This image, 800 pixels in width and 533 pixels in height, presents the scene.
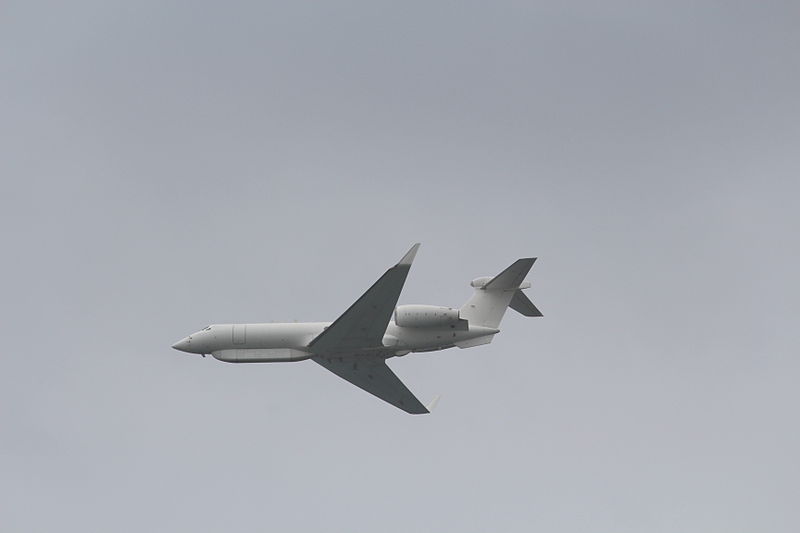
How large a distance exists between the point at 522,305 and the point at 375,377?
828cm

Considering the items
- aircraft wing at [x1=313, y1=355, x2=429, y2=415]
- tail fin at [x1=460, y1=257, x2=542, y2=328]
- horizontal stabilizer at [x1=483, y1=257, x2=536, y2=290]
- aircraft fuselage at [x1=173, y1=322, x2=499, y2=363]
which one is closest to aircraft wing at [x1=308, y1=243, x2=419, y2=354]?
aircraft fuselage at [x1=173, y1=322, x2=499, y2=363]

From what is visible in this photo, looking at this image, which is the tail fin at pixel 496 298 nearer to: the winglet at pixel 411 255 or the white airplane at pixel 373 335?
the white airplane at pixel 373 335

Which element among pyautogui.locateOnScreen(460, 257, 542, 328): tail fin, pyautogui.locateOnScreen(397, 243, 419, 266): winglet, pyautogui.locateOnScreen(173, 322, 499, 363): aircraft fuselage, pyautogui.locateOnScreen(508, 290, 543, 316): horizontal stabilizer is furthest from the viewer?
pyautogui.locateOnScreen(508, 290, 543, 316): horizontal stabilizer

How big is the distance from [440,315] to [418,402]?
6936 millimetres

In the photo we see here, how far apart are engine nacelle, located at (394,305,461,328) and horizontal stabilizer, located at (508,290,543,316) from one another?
393 centimetres

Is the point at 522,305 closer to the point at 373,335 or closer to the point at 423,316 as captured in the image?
the point at 423,316

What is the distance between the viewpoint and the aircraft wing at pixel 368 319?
47.2 metres

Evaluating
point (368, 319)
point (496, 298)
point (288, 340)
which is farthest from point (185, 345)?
point (496, 298)

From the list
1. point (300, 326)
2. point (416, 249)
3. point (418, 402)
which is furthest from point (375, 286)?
point (418, 402)

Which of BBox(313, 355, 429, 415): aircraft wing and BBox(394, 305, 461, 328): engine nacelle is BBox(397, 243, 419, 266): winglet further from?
BBox(313, 355, 429, 415): aircraft wing

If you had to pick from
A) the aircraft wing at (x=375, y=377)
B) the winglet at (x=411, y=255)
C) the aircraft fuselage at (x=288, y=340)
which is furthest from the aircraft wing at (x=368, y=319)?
the aircraft wing at (x=375, y=377)

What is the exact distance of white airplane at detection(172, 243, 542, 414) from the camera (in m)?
50.5

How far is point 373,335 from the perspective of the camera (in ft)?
165

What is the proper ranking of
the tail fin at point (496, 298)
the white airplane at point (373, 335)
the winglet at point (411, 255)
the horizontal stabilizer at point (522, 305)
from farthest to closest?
the horizontal stabilizer at point (522, 305) → the tail fin at point (496, 298) → the white airplane at point (373, 335) → the winglet at point (411, 255)
